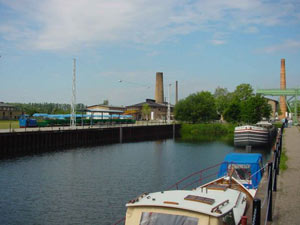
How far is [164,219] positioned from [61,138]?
160ft

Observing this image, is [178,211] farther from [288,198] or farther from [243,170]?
[243,170]

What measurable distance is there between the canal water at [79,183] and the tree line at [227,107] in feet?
155

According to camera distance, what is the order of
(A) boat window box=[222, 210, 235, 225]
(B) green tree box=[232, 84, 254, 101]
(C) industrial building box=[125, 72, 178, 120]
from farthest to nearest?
1. (C) industrial building box=[125, 72, 178, 120]
2. (B) green tree box=[232, 84, 254, 101]
3. (A) boat window box=[222, 210, 235, 225]

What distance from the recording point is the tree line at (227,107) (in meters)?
85.5

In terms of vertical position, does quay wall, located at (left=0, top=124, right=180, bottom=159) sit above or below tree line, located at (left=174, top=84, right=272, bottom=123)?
below

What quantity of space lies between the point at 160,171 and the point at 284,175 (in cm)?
1578

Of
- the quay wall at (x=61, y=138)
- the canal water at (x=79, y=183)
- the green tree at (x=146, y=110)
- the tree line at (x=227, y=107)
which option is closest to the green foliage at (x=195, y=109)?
the tree line at (x=227, y=107)

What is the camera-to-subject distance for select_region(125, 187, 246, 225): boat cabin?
8453 millimetres

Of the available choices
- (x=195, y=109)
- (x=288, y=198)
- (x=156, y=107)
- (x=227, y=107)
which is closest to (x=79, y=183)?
(x=288, y=198)

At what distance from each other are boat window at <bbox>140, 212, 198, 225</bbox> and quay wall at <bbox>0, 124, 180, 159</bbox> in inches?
1401

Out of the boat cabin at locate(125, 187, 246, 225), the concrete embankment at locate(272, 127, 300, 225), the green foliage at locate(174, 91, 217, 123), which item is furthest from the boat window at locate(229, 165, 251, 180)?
the green foliage at locate(174, 91, 217, 123)

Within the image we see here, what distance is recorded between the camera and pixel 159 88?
487 feet

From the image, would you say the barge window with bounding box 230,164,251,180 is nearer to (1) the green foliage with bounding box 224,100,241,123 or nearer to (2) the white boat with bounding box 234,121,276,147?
(2) the white boat with bounding box 234,121,276,147

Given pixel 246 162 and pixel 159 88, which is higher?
pixel 159 88
